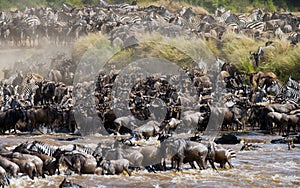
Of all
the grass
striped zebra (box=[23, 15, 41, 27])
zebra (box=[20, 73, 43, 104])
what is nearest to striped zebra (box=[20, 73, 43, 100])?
zebra (box=[20, 73, 43, 104])

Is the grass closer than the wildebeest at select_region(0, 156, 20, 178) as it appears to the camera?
No

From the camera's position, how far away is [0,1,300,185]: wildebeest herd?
13812mm

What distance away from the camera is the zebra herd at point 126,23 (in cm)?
4059

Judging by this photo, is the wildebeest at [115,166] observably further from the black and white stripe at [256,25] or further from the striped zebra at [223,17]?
the striped zebra at [223,17]

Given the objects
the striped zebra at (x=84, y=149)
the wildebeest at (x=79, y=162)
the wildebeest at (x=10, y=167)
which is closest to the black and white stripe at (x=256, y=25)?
the striped zebra at (x=84, y=149)

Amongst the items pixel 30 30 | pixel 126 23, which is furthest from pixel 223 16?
pixel 30 30

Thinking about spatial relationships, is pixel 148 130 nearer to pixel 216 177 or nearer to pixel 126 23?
pixel 216 177

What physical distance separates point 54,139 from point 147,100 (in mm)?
4754

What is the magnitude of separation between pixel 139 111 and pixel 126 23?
20.2 meters

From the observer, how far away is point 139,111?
2188cm

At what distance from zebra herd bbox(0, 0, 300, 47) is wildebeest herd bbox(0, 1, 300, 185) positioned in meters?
0.68

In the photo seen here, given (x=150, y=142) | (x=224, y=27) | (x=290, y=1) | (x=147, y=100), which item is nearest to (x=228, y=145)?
(x=150, y=142)

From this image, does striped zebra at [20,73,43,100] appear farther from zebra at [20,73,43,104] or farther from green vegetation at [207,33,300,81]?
green vegetation at [207,33,300,81]

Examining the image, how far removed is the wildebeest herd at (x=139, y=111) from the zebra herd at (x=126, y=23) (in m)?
0.68
